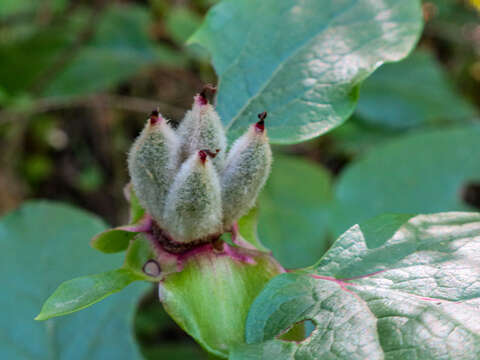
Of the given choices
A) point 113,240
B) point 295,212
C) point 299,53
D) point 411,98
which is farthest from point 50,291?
point 411,98

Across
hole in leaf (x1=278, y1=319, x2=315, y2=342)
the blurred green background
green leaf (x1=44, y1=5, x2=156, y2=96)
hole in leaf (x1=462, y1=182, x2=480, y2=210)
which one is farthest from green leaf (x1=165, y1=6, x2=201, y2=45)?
hole in leaf (x1=278, y1=319, x2=315, y2=342)

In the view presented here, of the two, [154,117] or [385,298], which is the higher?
[154,117]

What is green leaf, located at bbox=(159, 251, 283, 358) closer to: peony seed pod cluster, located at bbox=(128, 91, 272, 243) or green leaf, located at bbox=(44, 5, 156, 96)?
peony seed pod cluster, located at bbox=(128, 91, 272, 243)

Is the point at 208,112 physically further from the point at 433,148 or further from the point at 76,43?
the point at 76,43

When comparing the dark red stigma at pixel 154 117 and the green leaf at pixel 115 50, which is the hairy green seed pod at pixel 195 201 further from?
the green leaf at pixel 115 50

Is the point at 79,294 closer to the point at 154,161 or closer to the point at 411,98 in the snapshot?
the point at 154,161

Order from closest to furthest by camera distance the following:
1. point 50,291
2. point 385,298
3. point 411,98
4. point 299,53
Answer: point 385,298 < point 299,53 < point 50,291 < point 411,98


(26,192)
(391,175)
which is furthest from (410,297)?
(26,192)
